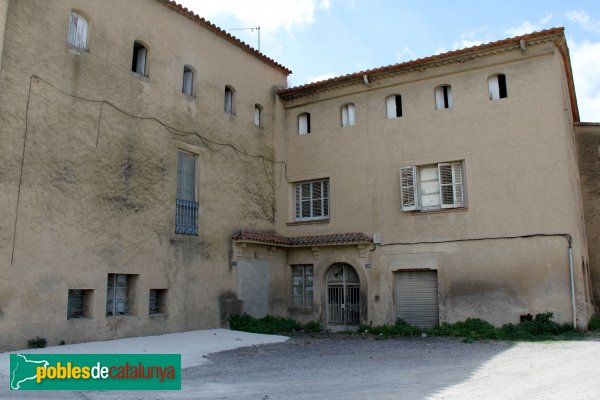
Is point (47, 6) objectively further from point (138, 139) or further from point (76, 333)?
point (76, 333)

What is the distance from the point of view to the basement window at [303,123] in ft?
60.2

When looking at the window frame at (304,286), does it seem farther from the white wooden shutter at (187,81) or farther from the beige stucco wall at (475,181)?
the white wooden shutter at (187,81)

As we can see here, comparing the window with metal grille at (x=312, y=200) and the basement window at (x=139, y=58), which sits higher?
the basement window at (x=139, y=58)

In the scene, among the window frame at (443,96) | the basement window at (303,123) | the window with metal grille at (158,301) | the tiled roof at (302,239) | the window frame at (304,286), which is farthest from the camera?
the basement window at (303,123)

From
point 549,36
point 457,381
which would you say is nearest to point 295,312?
point 457,381

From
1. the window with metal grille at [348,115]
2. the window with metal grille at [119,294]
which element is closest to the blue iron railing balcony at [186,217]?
the window with metal grille at [119,294]

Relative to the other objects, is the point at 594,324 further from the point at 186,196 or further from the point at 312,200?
the point at 186,196

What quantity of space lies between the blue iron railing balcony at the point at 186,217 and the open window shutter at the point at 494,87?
349 inches

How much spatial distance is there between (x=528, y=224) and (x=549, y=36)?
506 centimetres

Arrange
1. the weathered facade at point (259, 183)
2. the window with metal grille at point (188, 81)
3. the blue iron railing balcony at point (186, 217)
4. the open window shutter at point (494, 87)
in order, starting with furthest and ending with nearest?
the open window shutter at point (494, 87)
the window with metal grille at point (188, 81)
the blue iron railing balcony at point (186, 217)
the weathered facade at point (259, 183)

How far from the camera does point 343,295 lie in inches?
659

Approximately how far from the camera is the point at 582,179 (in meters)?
18.7

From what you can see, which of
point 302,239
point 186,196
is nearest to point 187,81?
point 186,196

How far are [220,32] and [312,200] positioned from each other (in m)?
6.00
